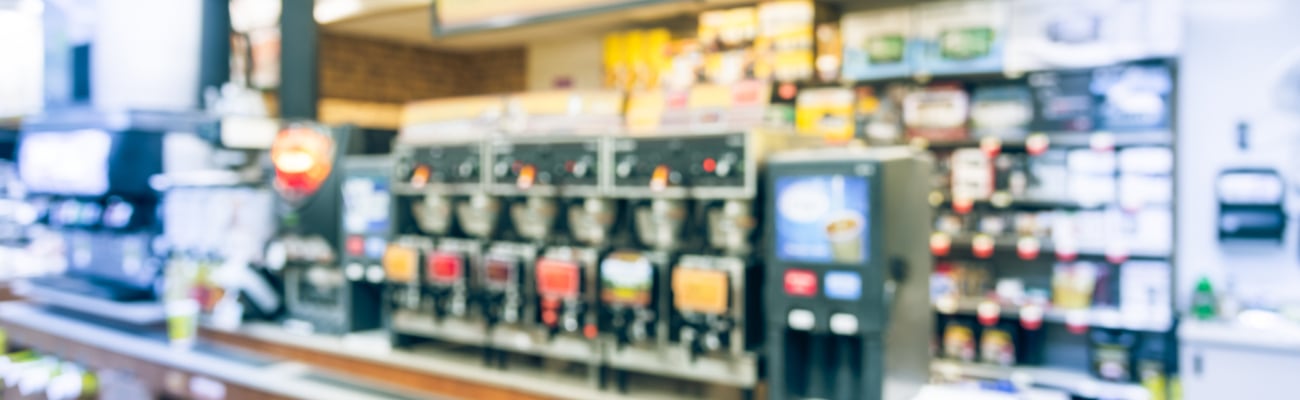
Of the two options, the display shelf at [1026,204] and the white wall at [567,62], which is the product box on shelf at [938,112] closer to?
the display shelf at [1026,204]

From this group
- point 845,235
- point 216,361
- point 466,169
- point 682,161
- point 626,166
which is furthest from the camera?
point 216,361

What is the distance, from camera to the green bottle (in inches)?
167

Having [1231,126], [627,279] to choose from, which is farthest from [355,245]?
[1231,126]

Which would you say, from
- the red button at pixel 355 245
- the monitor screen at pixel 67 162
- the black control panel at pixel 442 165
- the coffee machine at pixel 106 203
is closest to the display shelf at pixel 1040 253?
the black control panel at pixel 442 165

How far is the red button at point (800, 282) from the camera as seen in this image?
2.42 m

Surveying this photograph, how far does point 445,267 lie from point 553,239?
0.46 metres

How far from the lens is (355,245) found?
361 centimetres

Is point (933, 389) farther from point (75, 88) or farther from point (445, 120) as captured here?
point (75, 88)

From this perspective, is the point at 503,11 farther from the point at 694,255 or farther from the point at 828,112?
the point at 828,112

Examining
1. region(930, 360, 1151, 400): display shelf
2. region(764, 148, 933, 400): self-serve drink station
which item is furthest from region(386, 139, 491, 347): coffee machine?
region(930, 360, 1151, 400): display shelf

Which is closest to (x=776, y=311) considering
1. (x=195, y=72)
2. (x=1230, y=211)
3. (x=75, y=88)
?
(x=1230, y=211)

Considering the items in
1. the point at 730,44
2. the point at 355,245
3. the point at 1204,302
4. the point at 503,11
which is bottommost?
the point at 1204,302

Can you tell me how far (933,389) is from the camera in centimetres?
265

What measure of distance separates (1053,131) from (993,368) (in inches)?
50.2
